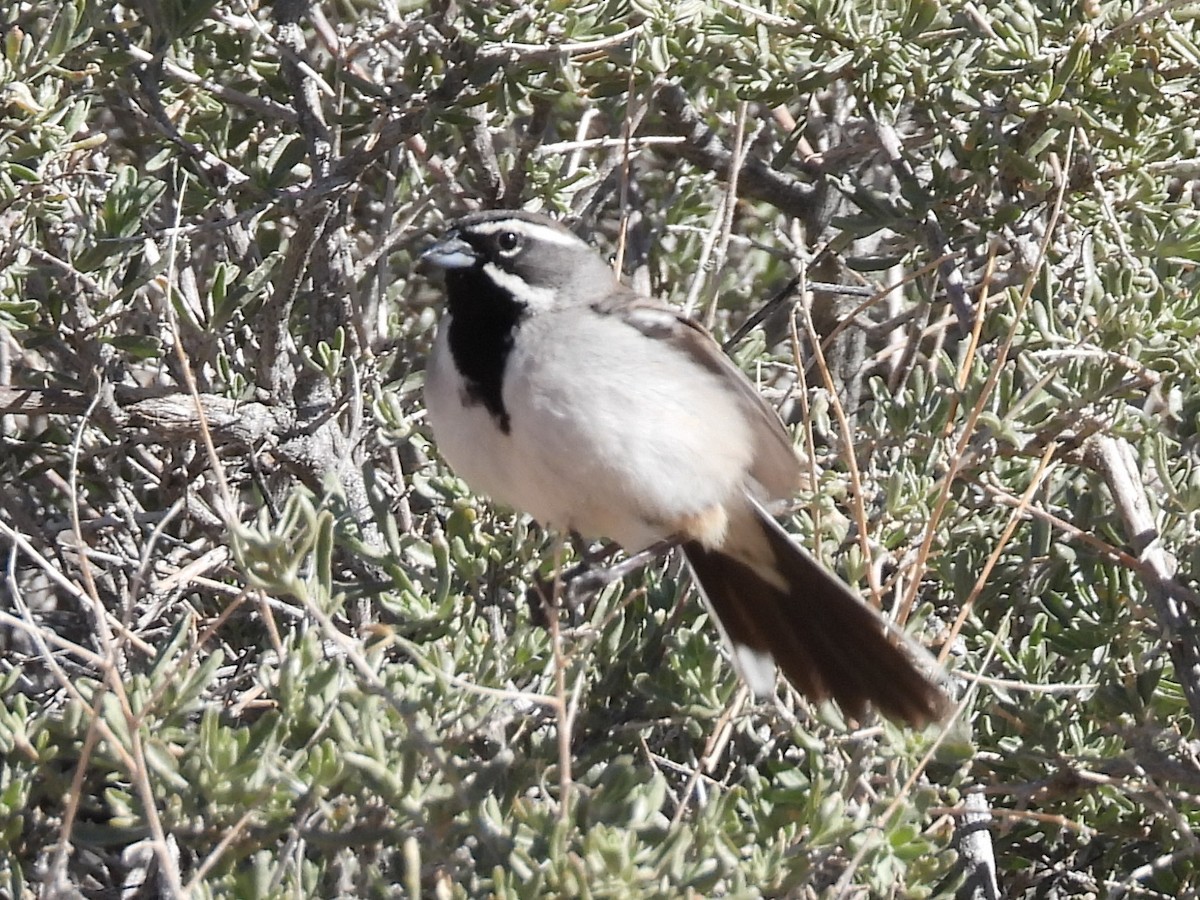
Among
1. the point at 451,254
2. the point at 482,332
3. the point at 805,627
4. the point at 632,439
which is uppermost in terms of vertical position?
the point at 451,254

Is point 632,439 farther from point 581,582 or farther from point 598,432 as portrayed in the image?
point 581,582

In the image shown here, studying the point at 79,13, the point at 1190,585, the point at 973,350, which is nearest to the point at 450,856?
the point at 973,350

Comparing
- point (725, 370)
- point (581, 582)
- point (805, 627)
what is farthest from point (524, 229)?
point (805, 627)

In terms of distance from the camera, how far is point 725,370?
3.32 meters

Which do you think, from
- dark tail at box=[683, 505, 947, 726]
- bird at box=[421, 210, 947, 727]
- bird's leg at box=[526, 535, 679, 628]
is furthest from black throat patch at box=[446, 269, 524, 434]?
dark tail at box=[683, 505, 947, 726]

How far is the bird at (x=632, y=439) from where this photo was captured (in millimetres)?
3033

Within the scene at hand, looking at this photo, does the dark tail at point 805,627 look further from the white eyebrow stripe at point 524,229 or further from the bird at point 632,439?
the white eyebrow stripe at point 524,229

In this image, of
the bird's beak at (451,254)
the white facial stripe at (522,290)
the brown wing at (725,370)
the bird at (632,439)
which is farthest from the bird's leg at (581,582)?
the bird's beak at (451,254)

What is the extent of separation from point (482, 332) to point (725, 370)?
0.50 m

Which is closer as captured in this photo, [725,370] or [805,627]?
[805,627]

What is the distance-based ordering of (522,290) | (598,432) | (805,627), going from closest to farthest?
(598,432), (805,627), (522,290)

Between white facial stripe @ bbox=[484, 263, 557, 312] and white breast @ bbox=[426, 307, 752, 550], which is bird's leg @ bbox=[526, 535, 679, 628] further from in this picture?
white facial stripe @ bbox=[484, 263, 557, 312]

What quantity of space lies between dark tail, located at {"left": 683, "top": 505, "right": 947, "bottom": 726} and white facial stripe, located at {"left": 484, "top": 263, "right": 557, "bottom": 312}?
59 cm

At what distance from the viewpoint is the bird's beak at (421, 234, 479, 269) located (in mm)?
3282
